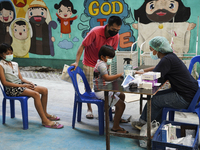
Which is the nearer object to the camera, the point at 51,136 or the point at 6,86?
the point at 51,136

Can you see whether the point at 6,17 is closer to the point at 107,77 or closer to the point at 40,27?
the point at 40,27

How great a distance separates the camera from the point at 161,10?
6809 mm

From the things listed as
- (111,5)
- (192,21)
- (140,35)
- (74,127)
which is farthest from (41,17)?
(74,127)

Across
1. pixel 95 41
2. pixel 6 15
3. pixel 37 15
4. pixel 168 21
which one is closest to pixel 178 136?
pixel 95 41

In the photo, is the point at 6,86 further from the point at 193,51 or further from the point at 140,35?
the point at 193,51

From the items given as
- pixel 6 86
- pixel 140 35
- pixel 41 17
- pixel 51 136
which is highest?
pixel 41 17

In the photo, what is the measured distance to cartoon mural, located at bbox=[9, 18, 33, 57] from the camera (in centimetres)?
891

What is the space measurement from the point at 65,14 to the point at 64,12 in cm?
7

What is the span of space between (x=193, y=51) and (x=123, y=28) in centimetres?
212

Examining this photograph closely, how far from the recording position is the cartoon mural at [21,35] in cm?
891

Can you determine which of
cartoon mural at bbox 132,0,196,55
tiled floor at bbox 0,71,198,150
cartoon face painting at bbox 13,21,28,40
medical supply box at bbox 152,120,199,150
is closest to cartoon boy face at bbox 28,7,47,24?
cartoon face painting at bbox 13,21,28,40

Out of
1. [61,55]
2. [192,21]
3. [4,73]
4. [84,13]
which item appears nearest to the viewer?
[4,73]

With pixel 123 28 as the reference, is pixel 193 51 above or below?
below

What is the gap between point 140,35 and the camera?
7.18m
